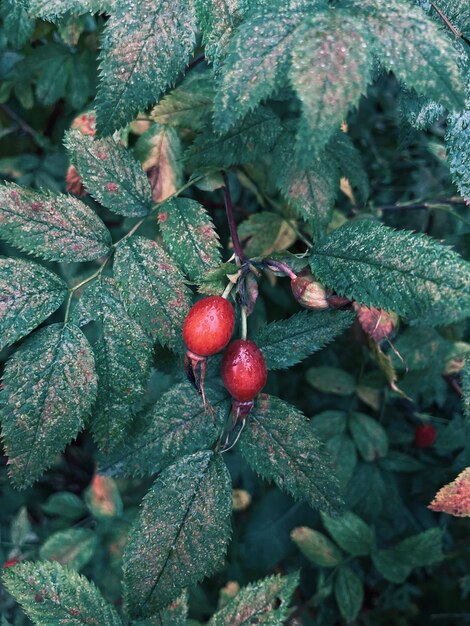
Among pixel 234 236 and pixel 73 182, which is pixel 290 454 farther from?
pixel 73 182

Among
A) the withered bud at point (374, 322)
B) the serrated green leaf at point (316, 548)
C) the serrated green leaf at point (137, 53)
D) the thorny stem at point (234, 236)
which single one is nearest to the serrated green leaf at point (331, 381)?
the serrated green leaf at point (316, 548)

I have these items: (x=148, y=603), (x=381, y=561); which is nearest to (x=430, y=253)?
(x=148, y=603)

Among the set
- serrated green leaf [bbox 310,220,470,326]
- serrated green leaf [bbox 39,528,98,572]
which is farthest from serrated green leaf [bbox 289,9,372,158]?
serrated green leaf [bbox 39,528,98,572]

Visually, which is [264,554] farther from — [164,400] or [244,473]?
[164,400]

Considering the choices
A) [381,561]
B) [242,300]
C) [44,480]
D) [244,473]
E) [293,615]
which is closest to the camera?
[242,300]

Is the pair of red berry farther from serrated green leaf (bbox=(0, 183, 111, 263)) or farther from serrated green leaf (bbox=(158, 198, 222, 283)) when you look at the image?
serrated green leaf (bbox=(0, 183, 111, 263))

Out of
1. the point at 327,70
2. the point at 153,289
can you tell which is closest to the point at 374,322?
the point at 153,289

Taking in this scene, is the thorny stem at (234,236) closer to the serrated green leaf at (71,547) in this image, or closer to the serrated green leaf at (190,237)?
the serrated green leaf at (190,237)
